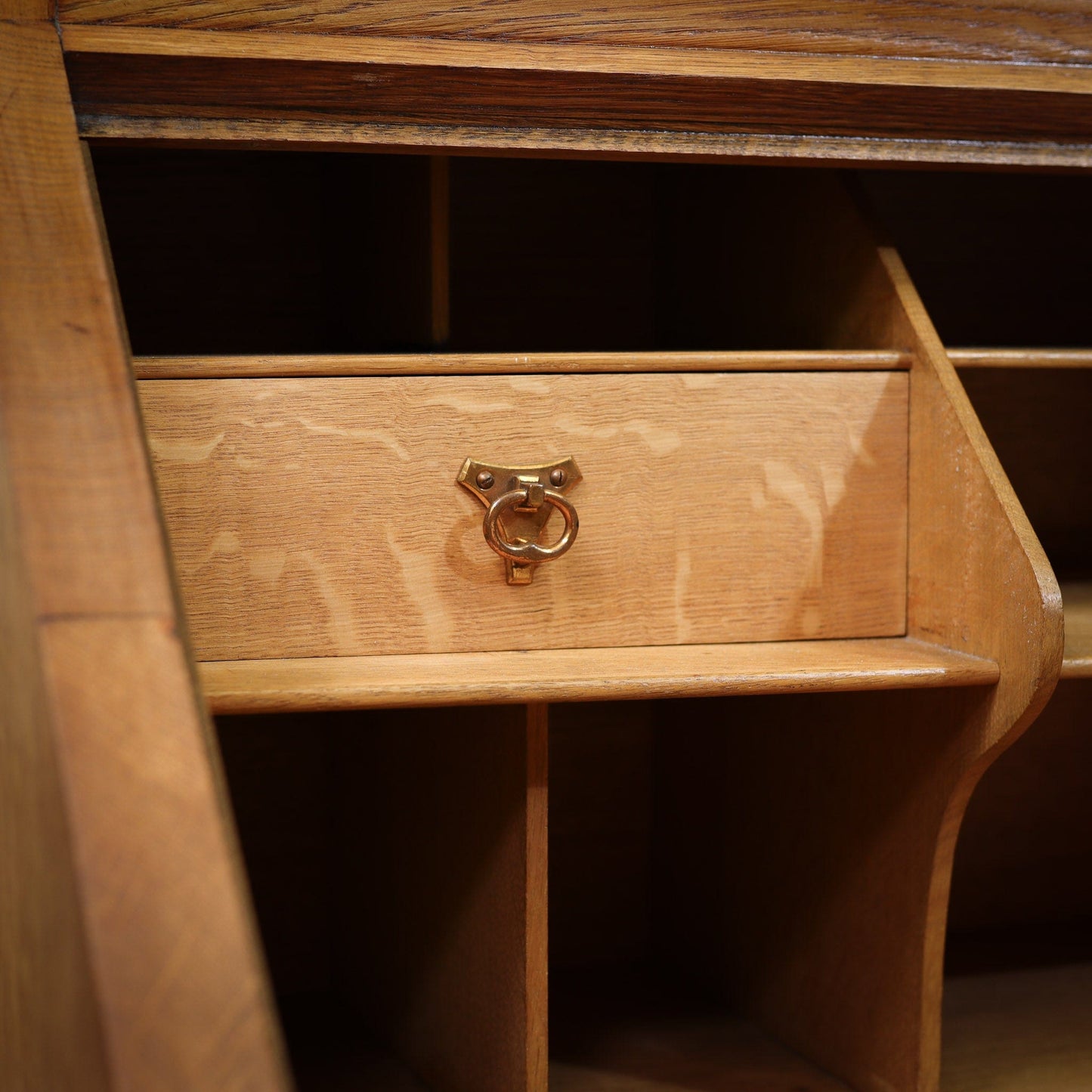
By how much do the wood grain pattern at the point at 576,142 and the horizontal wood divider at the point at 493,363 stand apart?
0.48 feet

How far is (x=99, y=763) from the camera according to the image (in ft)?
1.47

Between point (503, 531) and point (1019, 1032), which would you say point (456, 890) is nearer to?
point (503, 531)

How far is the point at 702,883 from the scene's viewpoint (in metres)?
1.35

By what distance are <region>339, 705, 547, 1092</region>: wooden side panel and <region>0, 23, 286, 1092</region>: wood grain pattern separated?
1.30 feet

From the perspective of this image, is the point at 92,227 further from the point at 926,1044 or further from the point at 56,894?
the point at 926,1044

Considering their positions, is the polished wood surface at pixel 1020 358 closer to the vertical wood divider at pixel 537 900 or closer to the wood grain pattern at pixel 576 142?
the wood grain pattern at pixel 576 142

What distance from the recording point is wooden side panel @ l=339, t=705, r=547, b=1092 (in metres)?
0.93

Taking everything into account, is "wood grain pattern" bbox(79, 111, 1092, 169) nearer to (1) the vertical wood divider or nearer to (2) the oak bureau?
(2) the oak bureau

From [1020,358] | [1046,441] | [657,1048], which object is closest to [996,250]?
[1046,441]

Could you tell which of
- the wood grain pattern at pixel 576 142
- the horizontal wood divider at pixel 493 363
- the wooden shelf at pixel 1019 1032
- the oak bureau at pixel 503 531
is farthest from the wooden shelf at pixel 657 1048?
the wood grain pattern at pixel 576 142

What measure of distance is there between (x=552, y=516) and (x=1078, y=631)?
0.45 m

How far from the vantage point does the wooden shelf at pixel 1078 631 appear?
36.8 inches

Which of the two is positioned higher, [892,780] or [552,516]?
[552,516]

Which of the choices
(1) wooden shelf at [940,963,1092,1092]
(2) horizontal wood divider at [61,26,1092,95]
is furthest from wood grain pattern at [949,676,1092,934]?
(2) horizontal wood divider at [61,26,1092,95]
